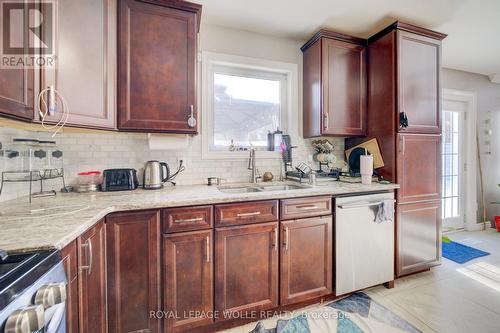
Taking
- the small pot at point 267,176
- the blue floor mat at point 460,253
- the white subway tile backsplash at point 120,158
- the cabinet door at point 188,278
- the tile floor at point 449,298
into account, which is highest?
the white subway tile backsplash at point 120,158

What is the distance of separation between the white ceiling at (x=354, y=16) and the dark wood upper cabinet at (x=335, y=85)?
6.0 inches

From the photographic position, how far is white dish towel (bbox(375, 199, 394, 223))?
194 centimetres

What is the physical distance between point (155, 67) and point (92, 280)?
141cm

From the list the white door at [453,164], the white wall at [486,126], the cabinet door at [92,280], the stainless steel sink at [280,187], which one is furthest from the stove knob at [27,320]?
the white wall at [486,126]

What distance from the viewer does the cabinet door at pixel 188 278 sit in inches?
55.2

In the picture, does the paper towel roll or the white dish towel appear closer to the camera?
the white dish towel

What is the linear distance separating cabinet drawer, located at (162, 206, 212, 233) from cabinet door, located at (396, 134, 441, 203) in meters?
1.85

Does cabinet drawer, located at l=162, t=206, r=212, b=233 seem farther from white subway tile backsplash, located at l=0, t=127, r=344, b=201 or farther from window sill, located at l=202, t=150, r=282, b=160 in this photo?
window sill, located at l=202, t=150, r=282, b=160

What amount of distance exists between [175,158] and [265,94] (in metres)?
1.23

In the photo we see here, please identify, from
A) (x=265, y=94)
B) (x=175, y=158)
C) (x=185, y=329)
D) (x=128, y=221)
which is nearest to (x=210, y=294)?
(x=185, y=329)

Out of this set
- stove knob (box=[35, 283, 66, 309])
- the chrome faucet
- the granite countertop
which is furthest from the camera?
the chrome faucet

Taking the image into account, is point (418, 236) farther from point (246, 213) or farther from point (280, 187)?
point (246, 213)

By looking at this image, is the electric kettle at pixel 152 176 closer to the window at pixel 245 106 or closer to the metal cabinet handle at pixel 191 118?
the metal cabinet handle at pixel 191 118

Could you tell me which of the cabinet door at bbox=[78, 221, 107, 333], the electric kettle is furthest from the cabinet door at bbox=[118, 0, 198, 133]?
the cabinet door at bbox=[78, 221, 107, 333]
